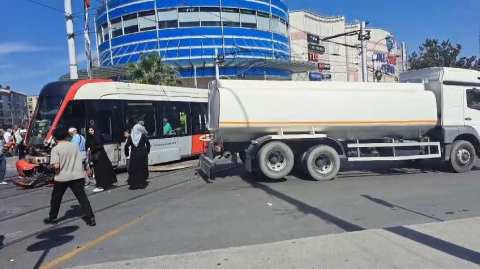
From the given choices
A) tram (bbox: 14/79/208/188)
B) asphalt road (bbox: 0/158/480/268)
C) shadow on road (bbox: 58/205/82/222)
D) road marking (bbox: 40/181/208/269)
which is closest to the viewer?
road marking (bbox: 40/181/208/269)

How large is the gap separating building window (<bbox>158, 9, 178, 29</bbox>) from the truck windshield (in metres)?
32.3

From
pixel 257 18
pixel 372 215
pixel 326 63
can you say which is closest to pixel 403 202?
pixel 372 215

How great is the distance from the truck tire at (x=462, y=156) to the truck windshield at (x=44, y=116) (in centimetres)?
1170

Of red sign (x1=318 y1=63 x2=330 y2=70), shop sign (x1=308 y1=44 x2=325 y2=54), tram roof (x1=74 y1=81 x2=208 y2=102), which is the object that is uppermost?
shop sign (x1=308 y1=44 x2=325 y2=54)

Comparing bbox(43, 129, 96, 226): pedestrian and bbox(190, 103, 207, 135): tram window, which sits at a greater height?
bbox(190, 103, 207, 135): tram window

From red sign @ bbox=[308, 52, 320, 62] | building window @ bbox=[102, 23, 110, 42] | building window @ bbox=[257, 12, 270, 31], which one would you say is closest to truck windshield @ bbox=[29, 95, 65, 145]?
building window @ bbox=[257, 12, 270, 31]

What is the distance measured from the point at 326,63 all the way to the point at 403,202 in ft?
209

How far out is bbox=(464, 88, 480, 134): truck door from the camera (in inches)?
491

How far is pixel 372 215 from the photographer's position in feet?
23.3

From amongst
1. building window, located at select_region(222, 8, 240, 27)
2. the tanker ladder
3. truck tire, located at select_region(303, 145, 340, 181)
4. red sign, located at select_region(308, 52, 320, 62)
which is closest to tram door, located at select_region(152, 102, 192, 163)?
truck tire, located at select_region(303, 145, 340, 181)

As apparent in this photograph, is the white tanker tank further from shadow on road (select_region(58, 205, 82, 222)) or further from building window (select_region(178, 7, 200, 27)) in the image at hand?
building window (select_region(178, 7, 200, 27))

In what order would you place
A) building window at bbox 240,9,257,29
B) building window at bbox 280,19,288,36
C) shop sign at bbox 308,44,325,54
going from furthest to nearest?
shop sign at bbox 308,44,325,54 < building window at bbox 280,19,288,36 < building window at bbox 240,9,257,29

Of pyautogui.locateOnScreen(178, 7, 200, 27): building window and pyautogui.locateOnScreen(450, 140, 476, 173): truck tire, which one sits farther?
pyautogui.locateOnScreen(178, 7, 200, 27): building window

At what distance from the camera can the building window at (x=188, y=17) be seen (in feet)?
143
